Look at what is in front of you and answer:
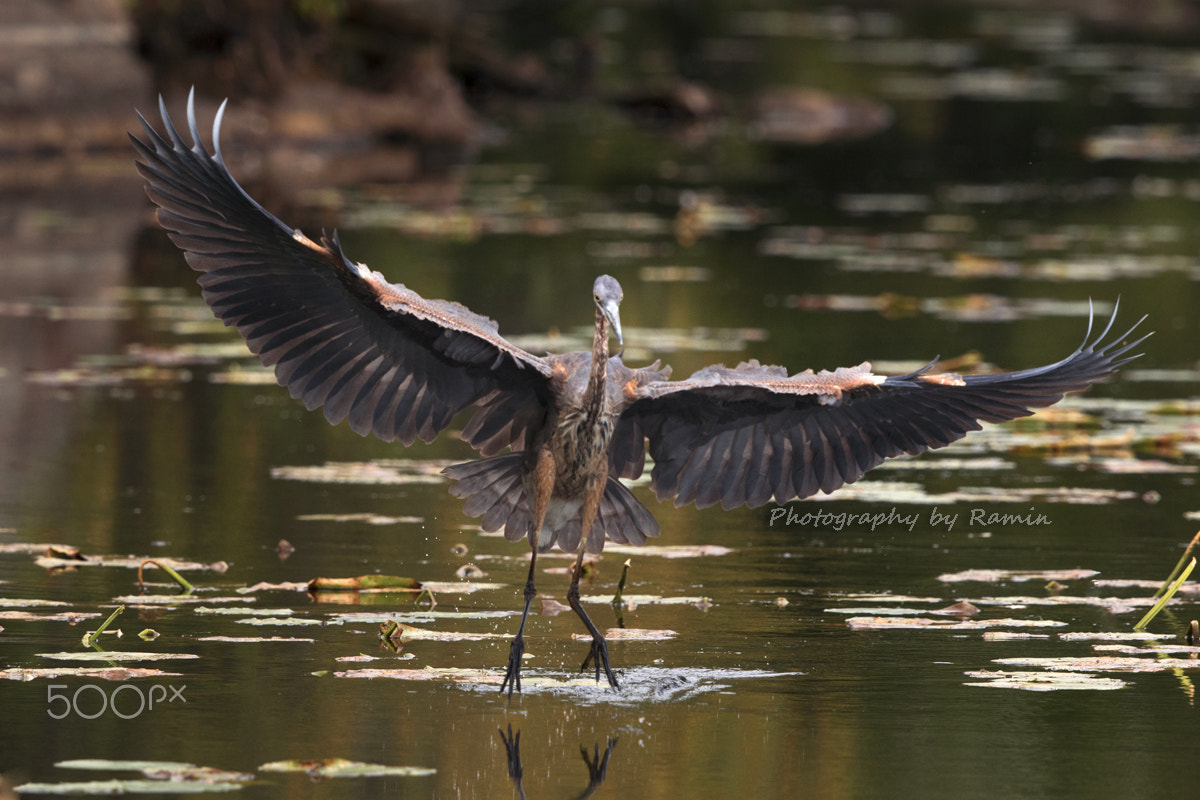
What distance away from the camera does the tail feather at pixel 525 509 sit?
25.4ft

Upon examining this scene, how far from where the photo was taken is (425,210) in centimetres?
2061

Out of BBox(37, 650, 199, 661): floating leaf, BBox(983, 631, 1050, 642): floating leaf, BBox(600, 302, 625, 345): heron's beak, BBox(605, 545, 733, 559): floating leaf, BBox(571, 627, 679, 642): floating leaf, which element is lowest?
BBox(37, 650, 199, 661): floating leaf

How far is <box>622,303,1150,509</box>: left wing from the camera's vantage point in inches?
295

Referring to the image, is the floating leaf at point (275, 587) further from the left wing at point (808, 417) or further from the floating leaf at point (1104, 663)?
the floating leaf at point (1104, 663)

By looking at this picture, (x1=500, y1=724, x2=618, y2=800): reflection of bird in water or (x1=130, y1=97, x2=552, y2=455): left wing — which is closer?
(x1=500, y1=724, x2=618, y2=800): reflection of bird in water

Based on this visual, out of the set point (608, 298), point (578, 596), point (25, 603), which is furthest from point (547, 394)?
point (25, 603)

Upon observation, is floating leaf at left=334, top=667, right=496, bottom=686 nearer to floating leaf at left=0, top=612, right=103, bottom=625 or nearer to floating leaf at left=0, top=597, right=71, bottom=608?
floating leaf at left=0, top=612, right=103, bottom=625

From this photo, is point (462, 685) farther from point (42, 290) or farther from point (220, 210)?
point (42, 290)

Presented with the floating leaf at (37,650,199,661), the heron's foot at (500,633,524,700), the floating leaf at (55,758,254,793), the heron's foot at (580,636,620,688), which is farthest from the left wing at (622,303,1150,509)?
the floating leaf at (55,758,254,793)

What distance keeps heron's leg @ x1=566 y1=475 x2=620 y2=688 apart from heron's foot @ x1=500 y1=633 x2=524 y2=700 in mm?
263

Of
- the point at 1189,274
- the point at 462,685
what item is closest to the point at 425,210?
the point at 1189,274

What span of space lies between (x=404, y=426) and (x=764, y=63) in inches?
1386

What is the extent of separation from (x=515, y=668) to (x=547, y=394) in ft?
3.69

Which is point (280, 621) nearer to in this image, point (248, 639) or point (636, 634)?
point (248, 639)
